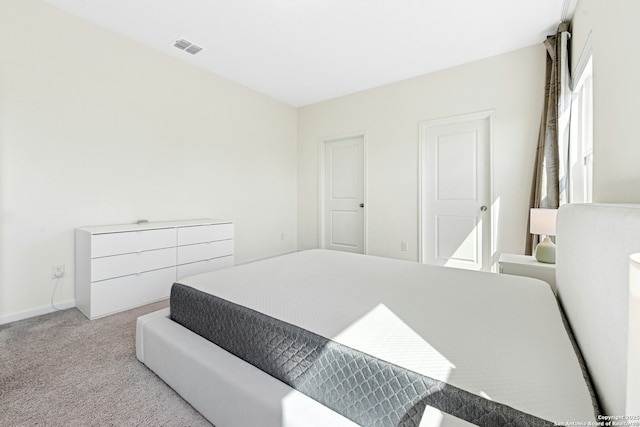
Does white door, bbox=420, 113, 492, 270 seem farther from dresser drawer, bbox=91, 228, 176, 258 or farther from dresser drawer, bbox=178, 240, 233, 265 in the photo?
dresser drawer, bbox=91, 228, 176, 258

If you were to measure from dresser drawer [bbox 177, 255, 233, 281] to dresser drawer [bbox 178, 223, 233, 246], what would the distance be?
0.23 m

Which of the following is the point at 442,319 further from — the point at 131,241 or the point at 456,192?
the point at 456,192

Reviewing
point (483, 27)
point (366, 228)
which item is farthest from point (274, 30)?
point (366, 228)

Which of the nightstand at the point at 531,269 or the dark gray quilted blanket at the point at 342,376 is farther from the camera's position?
the nightstand at the point at 531,269

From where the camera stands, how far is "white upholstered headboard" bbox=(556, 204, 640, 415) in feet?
1.89

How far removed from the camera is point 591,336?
78 cm

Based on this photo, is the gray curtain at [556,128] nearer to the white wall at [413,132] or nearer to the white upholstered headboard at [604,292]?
the white wall at [413,132]

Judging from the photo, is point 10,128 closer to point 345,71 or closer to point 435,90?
point 345,71

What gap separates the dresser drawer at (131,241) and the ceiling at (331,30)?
1.94 meters

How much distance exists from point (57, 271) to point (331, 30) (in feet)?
10.8

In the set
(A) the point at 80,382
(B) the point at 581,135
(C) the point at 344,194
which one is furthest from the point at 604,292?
(C) the point at 344,194

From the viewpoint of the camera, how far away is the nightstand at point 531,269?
2.02m

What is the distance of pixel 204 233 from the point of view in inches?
121

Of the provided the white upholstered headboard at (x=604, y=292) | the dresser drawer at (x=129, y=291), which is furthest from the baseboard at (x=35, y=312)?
the white upholstered headboard at (x=604, y=292)
